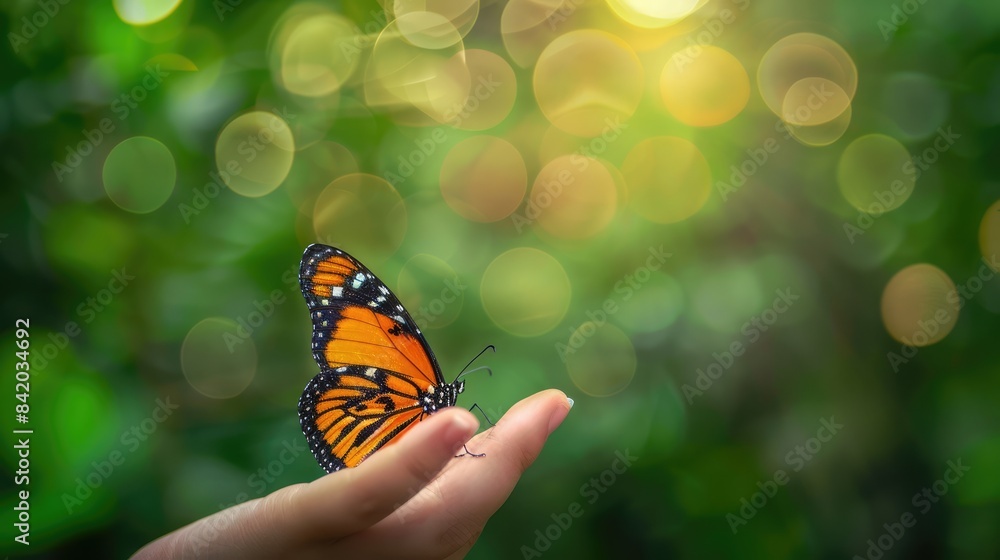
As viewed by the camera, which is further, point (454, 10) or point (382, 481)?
point (454, 10)

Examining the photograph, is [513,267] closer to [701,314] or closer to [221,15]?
[701,314]

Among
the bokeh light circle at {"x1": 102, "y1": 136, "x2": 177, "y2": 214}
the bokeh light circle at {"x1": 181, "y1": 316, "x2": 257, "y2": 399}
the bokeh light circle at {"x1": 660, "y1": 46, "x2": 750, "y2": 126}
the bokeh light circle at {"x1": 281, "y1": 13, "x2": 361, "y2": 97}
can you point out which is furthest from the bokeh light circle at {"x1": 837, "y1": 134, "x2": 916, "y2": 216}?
the bokeh light circle at {"x1": 102, "y1": 136, "x2": 177, "y2": 214}

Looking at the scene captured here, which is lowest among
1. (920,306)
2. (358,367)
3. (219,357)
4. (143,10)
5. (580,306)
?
(920,306)

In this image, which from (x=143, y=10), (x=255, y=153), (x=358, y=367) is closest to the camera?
(x=358, y=367)

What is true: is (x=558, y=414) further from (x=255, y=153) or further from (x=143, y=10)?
(x=143, y=10)

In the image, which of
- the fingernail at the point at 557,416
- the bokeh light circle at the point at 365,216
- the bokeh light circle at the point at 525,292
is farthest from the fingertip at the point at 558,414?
the bokeh light circle at the point at 365,216

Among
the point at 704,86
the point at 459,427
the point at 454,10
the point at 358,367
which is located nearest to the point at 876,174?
the point at 704,86

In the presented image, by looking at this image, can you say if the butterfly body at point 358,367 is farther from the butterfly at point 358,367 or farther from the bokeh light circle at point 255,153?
the bokeh light circle at point 255,153
